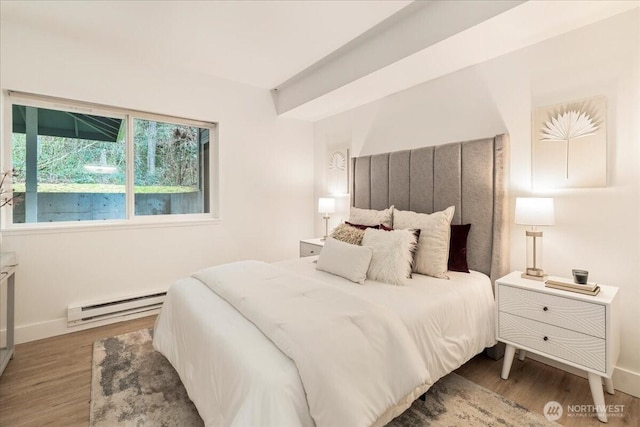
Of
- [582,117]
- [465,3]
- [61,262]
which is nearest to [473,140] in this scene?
[582,117]

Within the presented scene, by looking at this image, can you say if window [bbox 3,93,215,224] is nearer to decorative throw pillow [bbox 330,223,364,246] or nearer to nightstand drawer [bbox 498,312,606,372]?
decorative throw pillow [bbox 330,223,364,246]

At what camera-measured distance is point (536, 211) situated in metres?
1.93

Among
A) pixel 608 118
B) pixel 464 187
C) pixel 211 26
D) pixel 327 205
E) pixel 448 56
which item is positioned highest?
pixel 211 26

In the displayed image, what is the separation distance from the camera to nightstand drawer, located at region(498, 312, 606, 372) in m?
1.60

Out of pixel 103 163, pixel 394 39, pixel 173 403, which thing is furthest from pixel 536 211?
pixel 103 163

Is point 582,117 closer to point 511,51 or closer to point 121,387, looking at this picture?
point 511,51

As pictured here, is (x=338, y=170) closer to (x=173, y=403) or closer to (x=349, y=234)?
(x=349, y=234)

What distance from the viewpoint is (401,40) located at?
237 centimetres

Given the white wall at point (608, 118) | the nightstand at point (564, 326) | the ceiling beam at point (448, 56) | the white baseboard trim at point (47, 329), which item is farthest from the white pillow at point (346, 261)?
the white baseboard trim at point (47, 329)

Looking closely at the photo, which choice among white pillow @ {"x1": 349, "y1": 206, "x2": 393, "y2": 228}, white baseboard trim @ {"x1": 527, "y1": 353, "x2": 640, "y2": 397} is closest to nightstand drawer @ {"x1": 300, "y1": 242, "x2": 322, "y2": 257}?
white pillow @ {"x1": 349, "y1": 206, "x2": 393, "y2": 228}

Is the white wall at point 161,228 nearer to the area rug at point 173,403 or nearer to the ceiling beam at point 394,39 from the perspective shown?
the ceiling beam at point 394,39

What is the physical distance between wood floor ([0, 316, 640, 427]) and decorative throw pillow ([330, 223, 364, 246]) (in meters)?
1.19

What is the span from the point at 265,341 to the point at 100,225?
2.48 metres

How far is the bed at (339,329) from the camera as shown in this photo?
1.11m
